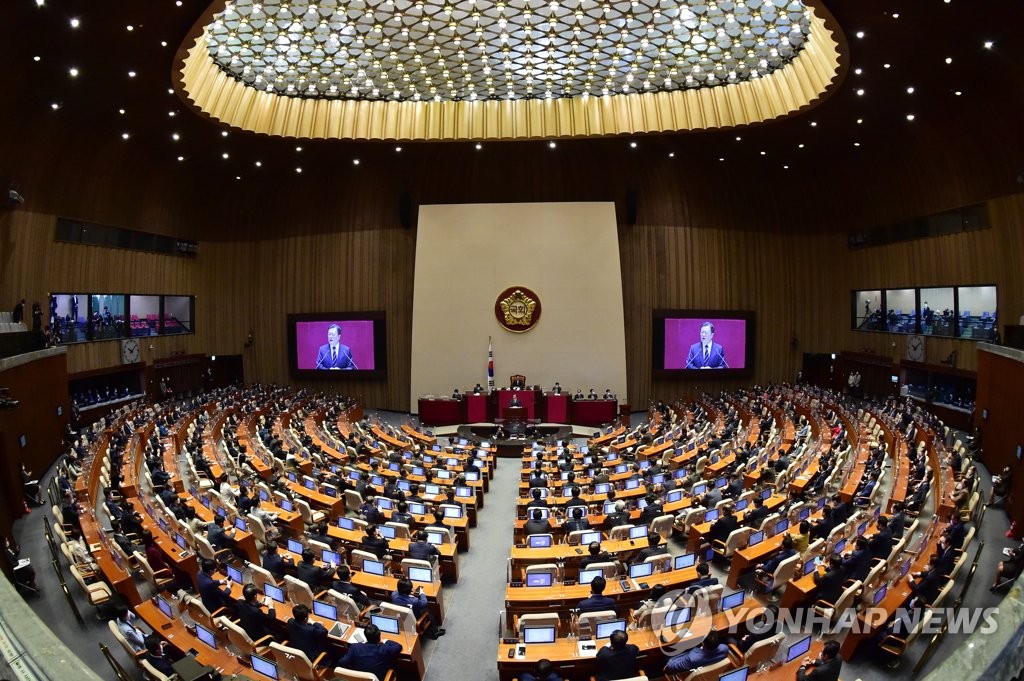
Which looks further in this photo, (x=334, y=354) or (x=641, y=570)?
(x=334, y=354)

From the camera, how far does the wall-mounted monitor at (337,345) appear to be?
29.1 meters

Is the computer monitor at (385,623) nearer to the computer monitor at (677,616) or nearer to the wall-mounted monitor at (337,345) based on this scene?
the computer monitor at (677,616)

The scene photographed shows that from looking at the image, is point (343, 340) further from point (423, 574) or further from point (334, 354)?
point (423, 574)

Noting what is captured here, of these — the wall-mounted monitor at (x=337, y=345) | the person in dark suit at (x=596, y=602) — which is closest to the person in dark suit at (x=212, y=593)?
the person in dark suit at (x=596, y=602)

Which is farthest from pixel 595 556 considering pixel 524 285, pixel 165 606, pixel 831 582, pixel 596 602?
pixel 524 285

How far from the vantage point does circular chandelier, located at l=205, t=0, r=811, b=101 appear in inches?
682

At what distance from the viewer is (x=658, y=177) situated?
94.2 ft

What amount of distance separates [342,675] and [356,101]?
22836mm

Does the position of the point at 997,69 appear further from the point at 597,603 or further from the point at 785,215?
the point at 597,603

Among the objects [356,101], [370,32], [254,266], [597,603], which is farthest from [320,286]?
[597,603]

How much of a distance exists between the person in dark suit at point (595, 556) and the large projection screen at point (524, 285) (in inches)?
732

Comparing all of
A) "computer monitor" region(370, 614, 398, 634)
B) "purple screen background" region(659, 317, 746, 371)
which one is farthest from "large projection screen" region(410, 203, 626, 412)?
"computer monitor" region(370, 614, 398, 634)

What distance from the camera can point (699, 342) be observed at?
28578mm

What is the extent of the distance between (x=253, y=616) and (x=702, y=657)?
5.52 m
